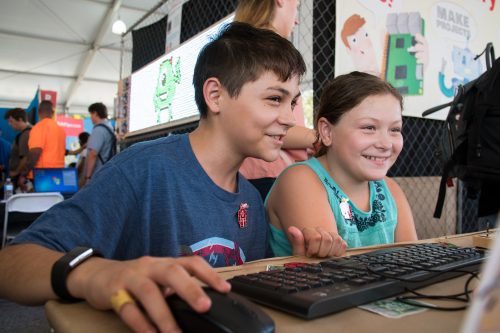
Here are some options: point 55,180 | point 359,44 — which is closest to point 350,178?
point 359,44

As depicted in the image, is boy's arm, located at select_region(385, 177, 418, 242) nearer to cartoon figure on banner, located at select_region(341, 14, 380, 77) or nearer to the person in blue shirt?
the person in blue shirt

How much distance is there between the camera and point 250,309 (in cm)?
29

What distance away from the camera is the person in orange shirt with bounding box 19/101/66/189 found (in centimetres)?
334

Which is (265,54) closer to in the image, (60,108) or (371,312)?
(371,312)

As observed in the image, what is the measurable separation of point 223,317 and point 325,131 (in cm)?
88

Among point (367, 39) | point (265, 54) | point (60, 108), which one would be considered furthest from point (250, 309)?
point (60, 108)

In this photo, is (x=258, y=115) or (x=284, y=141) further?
(x=284, y=141)

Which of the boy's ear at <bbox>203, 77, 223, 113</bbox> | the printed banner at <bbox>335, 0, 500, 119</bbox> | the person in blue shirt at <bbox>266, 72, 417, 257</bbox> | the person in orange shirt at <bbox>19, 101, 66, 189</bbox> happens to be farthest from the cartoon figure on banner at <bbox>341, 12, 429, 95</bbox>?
the person in orange shirt at <bbox>19, 101, 66, 189</bbox>

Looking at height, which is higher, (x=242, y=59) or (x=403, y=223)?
(x=242, y=59)

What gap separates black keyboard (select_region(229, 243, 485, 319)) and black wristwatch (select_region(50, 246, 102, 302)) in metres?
0.15

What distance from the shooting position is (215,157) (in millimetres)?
805

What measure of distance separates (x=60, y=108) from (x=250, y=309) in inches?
502

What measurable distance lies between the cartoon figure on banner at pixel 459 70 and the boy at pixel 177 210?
1.79 m

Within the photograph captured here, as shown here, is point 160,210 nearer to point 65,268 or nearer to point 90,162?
point 65,268
